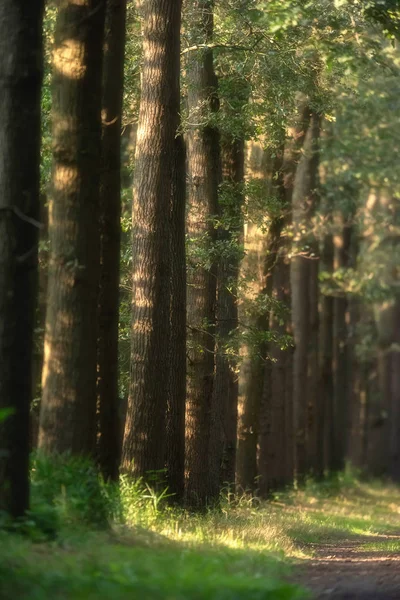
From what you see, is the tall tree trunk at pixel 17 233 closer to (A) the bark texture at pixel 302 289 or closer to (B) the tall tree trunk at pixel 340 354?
(A) the bark texture at pixel 302 289

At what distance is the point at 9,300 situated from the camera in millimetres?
10453

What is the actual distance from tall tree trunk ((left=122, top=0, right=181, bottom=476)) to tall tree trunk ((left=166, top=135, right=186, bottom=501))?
0.30m

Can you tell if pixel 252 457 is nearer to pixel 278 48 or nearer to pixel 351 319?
pixel 278 48

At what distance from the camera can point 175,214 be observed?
1678 centimetres

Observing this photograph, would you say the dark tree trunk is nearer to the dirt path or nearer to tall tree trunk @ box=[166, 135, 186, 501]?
tall tree trunk @ box=[166, 135, 186, 501]

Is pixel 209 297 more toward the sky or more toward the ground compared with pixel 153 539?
more toward the sky

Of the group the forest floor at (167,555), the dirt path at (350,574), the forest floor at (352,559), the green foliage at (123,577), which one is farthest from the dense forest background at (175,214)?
the dirt path at (350,574)

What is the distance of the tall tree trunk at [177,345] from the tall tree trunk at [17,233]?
6005 mm

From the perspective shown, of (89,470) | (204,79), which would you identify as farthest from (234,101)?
(89,470)

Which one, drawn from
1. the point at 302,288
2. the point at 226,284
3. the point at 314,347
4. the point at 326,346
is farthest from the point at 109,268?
the point at 326,346

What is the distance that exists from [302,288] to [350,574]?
22681 millimetres

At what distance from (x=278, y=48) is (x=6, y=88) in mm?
10358

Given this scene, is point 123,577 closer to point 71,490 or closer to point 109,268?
point 71,490

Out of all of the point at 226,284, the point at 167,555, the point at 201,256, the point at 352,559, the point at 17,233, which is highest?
the point at 201,256
